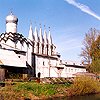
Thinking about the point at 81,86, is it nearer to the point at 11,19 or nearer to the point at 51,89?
the point at 51,89

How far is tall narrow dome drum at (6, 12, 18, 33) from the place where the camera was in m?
66.1

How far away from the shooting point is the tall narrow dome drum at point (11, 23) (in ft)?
217

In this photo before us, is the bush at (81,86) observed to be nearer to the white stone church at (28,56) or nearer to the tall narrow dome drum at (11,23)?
the white stone church at (28,56)

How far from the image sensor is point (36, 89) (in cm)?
3881

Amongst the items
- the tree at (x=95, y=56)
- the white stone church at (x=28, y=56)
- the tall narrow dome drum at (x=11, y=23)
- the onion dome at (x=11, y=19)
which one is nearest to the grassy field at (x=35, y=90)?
the white stone church at (x=28, y=56)

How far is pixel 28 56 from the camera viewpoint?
63.4 metres

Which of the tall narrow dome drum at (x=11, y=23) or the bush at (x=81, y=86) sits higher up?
the tall narrow dome drum at (x=11, y=23)

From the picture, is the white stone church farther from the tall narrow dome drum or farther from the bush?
the bush

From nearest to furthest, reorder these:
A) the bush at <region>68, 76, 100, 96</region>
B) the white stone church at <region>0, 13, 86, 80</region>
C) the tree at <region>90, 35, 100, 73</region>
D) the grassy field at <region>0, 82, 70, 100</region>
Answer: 1. the grassy field at <region>0, 82, 70, 100</region>
2. the bush at <region>68, 76, 100, 96</region>
3. the white stone church at <region>0, 13, 86, 80</region>
4. the tree at <region>90, 35, 100, 73</region>

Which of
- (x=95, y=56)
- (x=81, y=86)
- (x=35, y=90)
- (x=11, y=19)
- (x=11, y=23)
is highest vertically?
(x=11, y=19)

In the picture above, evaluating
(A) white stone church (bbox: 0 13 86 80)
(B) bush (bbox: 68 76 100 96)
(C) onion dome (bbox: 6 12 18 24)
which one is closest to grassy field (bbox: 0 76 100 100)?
(B) bush (bbox: 68 76 100 96)

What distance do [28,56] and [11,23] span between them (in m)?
9.10

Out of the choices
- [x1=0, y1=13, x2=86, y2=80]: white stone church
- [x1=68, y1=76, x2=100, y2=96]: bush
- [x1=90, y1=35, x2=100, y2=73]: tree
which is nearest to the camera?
[x1=68, y1=76, x2=100, y2=96]: bush

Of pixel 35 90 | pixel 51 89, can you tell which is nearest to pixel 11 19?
pixel 51 89
